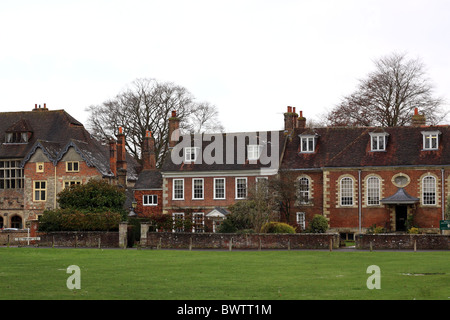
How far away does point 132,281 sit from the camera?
23.4 meters

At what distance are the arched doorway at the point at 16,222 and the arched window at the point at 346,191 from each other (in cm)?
2847

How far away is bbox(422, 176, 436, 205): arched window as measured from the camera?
175 feet

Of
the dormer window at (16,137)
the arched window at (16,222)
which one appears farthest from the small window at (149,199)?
the dormer window at (16,137)

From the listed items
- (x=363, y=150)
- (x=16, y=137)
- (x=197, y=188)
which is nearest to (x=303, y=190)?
(x=363, y=150)

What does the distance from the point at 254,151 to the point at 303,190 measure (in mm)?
5336

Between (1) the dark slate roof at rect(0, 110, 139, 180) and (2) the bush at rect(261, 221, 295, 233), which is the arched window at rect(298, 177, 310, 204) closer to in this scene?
(2) the bush at rect(261, 221, 295, 233)

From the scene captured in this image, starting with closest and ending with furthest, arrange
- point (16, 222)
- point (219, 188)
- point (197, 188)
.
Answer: point (219, 188) < point (197, 188) < point (16, 222)

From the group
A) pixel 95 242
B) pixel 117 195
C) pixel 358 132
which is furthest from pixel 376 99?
pixel 95 242

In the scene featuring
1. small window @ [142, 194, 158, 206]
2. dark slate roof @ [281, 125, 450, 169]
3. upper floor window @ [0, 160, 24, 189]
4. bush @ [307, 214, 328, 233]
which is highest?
dark slate roof @ [281, 125, 450, 169]

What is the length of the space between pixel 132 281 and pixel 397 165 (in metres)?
34.5

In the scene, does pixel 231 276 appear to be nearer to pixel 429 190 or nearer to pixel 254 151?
pixel 429 190

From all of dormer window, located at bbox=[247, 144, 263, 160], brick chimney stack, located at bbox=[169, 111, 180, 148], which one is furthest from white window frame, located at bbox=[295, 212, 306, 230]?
brick chimney stack, located at bbox=[169, 111, 180, 148]

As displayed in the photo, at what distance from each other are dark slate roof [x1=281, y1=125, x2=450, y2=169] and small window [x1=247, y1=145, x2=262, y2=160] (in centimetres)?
219

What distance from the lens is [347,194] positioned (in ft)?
182
